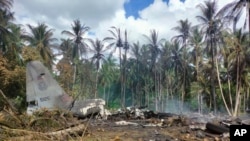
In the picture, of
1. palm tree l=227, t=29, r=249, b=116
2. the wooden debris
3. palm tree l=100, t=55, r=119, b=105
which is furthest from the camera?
palm tree l=100, t=55, r=119, b=105

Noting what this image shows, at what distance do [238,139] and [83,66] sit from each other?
188ft

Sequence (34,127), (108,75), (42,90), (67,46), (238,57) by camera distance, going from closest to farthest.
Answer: (34,127)
(42,90)
(238,57)
(67,46)
(108,75)

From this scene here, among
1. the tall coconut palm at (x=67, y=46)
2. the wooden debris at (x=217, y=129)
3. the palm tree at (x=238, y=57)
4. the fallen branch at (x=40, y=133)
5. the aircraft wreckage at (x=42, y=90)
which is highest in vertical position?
the tall coconut palm at (x=67, y=46)

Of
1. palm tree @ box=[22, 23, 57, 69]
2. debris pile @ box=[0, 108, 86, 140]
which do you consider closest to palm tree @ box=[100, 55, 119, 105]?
palm tree @ box=[22, 23, 57, 69]

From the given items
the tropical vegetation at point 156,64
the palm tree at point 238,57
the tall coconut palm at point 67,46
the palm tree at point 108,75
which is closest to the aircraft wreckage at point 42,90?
the tropical vegetation at point 156,64

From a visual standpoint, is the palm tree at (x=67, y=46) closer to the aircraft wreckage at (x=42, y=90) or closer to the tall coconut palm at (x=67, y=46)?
the tall coconut palm at (x=67, y=46)

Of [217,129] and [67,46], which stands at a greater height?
[67,46]

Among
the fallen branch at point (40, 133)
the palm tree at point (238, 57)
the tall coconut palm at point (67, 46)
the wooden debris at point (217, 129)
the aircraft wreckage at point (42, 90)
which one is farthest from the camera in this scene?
the tall coconut palm at point (67, 46)

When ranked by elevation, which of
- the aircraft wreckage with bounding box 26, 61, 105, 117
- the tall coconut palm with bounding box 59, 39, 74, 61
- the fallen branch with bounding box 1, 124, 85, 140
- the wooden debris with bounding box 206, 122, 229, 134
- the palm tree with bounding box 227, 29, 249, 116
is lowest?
the wooden debris with bounding box 206, 122, 229, 134

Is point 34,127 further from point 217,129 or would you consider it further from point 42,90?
point 217,129

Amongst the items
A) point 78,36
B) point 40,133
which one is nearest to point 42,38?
point 78,36

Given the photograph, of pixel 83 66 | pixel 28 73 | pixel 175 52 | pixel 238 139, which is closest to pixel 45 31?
pixel 83 66

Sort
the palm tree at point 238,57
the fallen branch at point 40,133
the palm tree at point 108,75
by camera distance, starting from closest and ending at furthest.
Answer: the fallen branch at point 40,133
the palm tree at point 238,57
the palm tree at point 108,75

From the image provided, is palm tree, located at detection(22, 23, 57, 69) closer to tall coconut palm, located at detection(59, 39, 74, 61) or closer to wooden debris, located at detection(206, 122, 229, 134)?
tall coconut palm, located at detection(59, 39, 74, 61)
